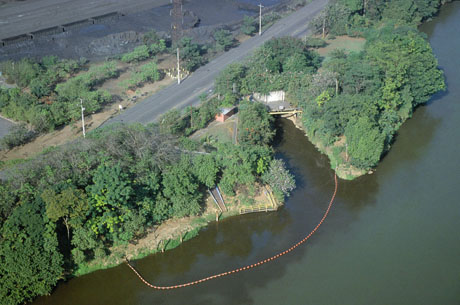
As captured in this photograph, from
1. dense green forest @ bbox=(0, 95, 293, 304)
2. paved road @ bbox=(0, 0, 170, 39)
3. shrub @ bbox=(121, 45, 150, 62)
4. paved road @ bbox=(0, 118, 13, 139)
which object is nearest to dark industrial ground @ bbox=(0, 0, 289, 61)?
paved road @ bbox=(0, 0, 170, 39)

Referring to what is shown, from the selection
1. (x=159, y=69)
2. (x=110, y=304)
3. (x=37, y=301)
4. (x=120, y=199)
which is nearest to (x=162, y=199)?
(x=120, y=199)

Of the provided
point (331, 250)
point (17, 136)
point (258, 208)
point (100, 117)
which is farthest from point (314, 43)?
point (17, 136)

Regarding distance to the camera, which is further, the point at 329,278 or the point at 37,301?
the point at 329,278

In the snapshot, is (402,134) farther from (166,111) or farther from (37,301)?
(37,301)

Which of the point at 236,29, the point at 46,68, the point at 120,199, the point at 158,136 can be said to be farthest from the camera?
the point at 236,29

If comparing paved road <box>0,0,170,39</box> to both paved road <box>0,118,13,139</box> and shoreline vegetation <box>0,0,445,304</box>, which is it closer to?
shoreline vegetation <box>0,0,445,304</box>

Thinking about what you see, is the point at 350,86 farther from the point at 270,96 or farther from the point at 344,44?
the point at 344,44

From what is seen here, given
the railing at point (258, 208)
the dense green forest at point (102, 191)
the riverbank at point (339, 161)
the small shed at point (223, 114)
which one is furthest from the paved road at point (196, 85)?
the railing at point (258, 208)

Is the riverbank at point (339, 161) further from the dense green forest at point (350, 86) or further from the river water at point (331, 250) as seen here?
the river water at point (331, 250)
